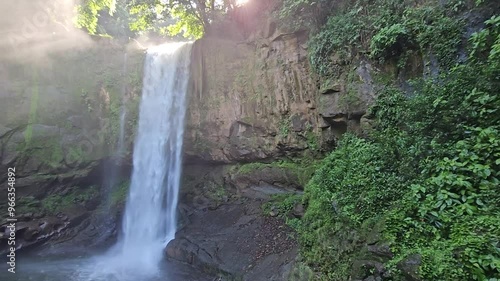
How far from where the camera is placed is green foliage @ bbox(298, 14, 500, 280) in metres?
3.52

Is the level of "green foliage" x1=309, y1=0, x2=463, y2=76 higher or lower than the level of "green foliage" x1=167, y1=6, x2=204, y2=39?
lower

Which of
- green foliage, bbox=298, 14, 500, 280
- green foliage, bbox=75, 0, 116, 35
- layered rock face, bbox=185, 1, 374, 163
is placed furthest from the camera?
green foliage, bbox=75, 0, 116, 35

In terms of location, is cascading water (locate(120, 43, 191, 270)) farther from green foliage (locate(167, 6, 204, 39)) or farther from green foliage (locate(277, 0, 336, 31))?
green foliage (locate(277, 0, 336, 31))

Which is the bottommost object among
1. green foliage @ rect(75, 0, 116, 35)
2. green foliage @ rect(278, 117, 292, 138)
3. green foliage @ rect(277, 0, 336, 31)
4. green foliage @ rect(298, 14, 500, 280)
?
green foliage @ rect(298, 14, 500, 280)

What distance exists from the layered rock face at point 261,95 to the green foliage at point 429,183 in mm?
1736

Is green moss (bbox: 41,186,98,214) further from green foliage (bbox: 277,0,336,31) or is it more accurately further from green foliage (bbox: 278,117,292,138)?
green foliage (bbox: 277,0,336,31)

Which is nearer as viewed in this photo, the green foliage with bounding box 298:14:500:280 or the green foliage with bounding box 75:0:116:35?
the green foliage with bounding box 298:14:500:280

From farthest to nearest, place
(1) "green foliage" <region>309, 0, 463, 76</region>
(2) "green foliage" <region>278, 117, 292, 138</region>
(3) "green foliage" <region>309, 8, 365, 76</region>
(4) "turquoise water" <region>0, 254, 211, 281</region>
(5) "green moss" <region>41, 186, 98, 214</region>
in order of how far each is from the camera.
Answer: (5) "green moss" <region>41, 186, 98, 214</region> → (2) "green foliage" <region>278, 117, 292, 138</region> → (4) "turquoise water" <region>0, 254, 211, 281</region> → (3) "green foliage" <region>309, 8, 365, 76</region> → (1) "green foliage" <region>309, 0, 463, 76</region>

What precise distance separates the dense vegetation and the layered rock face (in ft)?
3.52

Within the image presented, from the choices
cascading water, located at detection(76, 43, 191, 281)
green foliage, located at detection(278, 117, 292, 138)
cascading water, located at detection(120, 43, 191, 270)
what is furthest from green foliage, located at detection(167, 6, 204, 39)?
green foliage, located at detection(278, 117, 292, 138)

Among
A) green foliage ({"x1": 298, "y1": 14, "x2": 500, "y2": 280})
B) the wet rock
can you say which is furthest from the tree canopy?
the wet rock

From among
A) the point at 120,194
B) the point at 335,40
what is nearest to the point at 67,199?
the point at 120,194

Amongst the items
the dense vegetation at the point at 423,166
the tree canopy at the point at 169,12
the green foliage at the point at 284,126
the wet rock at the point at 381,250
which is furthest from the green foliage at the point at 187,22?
the wet rock at the point at 381,250

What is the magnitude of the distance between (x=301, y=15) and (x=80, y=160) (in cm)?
1094
